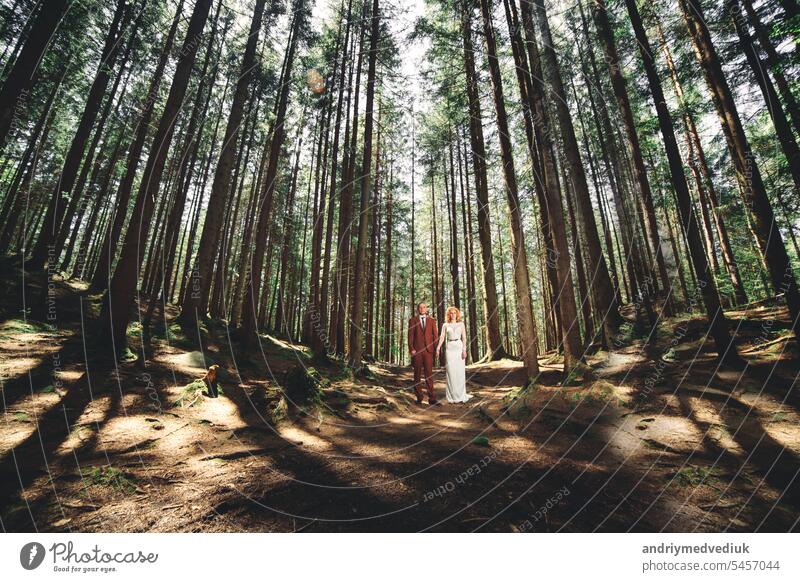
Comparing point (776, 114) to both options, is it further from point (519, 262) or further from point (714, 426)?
point (714, 426)

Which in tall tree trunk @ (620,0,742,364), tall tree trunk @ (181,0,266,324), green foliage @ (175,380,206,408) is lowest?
green foliage @ (175,380,206,408)

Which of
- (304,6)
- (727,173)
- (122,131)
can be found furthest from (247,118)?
(727,173)

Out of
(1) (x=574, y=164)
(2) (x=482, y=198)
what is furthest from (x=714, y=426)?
(2) (x=482, y=198)

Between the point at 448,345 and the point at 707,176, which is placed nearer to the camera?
the point at 448,345

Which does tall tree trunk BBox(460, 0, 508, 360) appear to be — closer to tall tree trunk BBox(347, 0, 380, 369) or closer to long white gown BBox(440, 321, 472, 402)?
tall tree trunk BBox(347, 0, 380, 369)

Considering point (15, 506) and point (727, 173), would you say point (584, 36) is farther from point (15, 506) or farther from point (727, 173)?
point (15, 506)

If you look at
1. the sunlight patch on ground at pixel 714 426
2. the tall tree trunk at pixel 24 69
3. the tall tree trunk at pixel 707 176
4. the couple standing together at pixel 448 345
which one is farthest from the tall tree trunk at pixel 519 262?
the tall tree trunk at pixel 24 69

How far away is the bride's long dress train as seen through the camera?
311 inches

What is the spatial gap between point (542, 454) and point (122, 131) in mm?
25868

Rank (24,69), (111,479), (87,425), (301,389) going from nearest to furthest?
(111,479) → (87,425) → (24,69) → (301,389)
